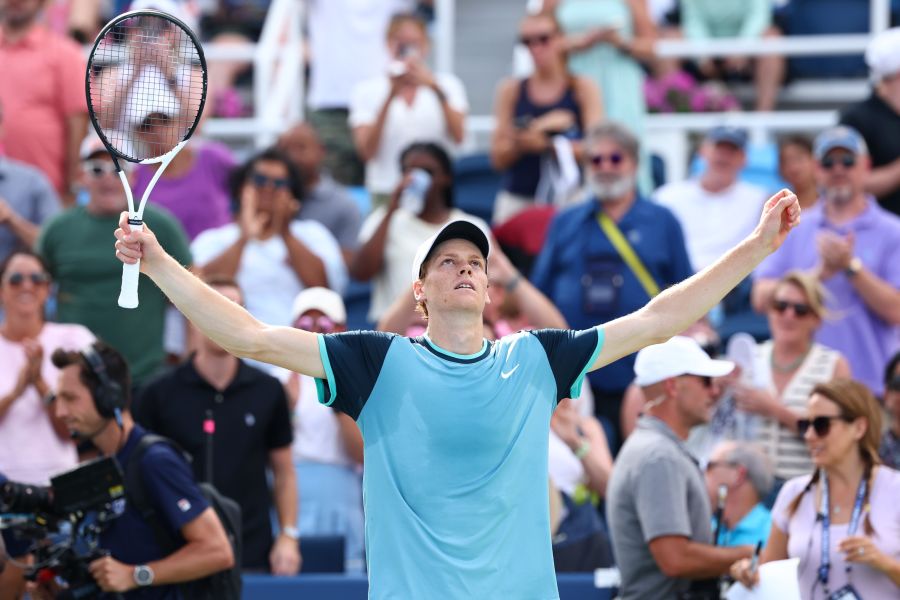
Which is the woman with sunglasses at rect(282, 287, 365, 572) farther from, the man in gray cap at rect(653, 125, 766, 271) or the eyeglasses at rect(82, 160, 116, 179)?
the man in gray cap at rect(653, 125, 766, 271)

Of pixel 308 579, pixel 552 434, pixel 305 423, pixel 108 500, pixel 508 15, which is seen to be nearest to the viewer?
pixel 108 500

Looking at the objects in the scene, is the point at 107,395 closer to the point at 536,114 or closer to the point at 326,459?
the point at 326,459

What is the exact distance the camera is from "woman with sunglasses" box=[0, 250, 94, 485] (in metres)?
8.62

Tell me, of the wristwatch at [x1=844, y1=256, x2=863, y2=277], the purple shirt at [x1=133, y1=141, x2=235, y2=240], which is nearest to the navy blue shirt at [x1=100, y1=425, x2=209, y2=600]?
the wristwatch at [x1=844, y1=256, x2=863, y2=277]

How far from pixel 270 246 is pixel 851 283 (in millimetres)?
3480

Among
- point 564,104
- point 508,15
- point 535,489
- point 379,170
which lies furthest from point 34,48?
point 535,489

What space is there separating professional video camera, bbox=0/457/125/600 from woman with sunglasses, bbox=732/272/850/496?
3494 mm

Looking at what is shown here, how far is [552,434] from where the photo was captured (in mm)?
8742

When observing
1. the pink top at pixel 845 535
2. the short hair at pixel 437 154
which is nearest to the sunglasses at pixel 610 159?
the short hair at pixel 437 154

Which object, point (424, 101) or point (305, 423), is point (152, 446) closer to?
point (305, 423)

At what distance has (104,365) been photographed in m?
A: 7.34

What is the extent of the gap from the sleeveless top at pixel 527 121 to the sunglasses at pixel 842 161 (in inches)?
86.6

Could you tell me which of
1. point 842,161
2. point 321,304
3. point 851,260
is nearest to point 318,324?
point 321,304

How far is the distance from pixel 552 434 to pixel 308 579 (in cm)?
149
